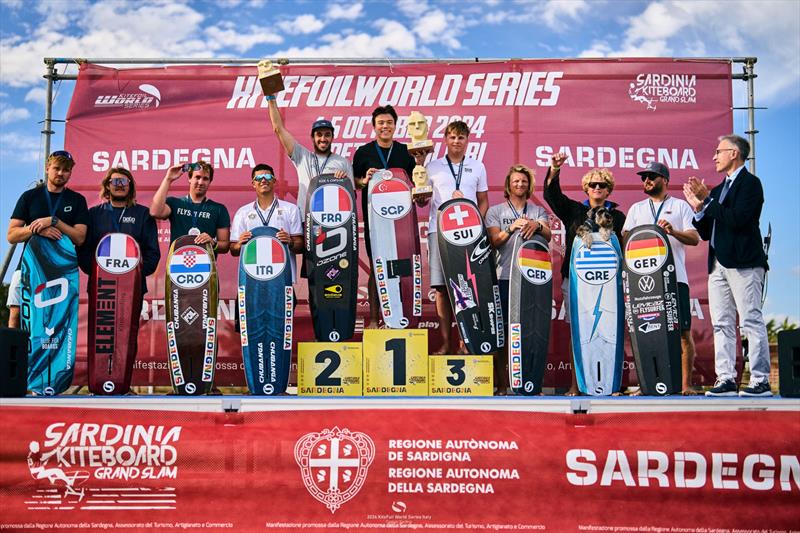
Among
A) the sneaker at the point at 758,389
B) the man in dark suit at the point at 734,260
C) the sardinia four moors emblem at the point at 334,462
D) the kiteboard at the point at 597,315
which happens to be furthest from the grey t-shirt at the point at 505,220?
the sardinia four moors emblem at the point at 334,462

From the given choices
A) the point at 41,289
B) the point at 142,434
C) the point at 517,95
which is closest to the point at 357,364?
the point at 142,434

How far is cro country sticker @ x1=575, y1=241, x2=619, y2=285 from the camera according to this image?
4715mm

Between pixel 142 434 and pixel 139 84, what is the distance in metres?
4.17

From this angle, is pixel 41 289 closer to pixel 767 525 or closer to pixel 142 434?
pixel 142 434

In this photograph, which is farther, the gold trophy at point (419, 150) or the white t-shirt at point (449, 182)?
the white t-shirt at point (449, 182)

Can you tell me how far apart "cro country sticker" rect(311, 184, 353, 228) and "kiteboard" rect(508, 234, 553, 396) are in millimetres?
1145

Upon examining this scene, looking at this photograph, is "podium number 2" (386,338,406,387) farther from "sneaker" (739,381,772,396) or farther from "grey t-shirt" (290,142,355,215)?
"sneaker" (739,381,772,396)

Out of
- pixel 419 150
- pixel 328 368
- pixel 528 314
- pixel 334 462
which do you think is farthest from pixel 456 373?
pixel 419 150

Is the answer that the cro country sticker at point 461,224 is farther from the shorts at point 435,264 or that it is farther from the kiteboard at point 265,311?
the kiteboard at point 265,311

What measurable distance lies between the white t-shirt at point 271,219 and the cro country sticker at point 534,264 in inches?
59.8

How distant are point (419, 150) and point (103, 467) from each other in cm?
271

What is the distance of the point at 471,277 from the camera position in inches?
187

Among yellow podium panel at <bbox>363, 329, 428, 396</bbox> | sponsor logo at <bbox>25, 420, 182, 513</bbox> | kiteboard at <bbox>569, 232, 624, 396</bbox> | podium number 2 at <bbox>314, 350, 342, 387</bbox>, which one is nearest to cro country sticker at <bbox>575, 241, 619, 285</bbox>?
kiteboard at <bbox>569, 232, 624, 396</bbox>

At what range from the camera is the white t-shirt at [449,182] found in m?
5.10
